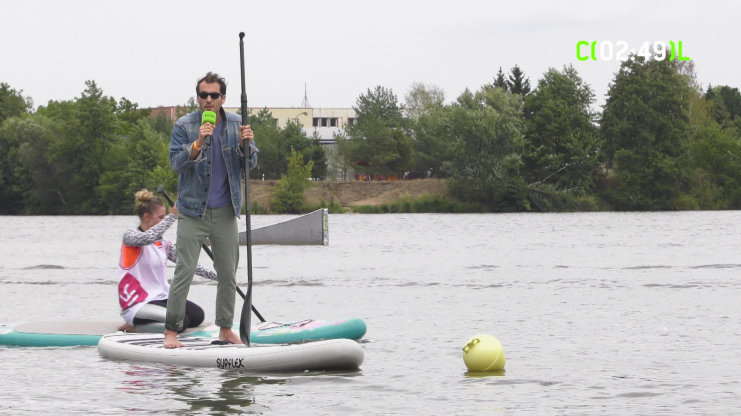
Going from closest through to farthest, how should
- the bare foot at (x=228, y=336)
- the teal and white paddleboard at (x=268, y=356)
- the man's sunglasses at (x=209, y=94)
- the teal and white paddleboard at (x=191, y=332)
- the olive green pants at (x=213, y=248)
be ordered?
1. the man's sunglasses at (x=209, y=94)
2. the olive green pants at (x=213, y=248)
3. the teal and white paddleboard at (x=268, y=356)
4. the bare foot at (x=228, y=336)
5. the teal and white paddleboard at (x=191, y=332)

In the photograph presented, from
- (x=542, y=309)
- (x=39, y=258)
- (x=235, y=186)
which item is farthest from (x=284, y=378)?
(x=39, y=258)

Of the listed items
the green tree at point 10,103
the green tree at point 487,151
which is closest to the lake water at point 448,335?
the green tree at point 487,151

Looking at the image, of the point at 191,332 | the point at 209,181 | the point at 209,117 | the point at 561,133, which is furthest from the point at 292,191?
the point at 209,117

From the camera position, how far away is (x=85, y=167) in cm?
9544

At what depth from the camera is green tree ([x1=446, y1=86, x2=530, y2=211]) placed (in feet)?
271

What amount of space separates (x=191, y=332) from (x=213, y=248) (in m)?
1.51

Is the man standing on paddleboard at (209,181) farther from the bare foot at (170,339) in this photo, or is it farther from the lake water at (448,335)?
the lake water at (448,335)

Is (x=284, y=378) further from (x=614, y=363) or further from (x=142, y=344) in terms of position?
(x=614, y=363)

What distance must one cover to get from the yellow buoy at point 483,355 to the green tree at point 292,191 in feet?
252

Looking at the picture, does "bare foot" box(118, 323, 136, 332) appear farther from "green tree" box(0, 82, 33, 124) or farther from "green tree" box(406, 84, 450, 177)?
"green tree" box(0, 82, 33, 124)

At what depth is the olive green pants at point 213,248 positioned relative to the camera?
960cm

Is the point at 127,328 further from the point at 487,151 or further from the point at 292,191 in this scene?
the point at 292,191

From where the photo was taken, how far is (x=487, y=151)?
83.7 meters

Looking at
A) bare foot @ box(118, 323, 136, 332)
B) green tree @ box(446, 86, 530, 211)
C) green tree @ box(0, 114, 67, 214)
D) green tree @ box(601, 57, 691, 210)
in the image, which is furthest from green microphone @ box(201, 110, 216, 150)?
green tree @ box(0, 114, 67, 214)
